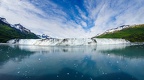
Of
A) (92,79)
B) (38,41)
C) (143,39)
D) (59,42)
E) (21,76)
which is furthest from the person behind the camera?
(143,39)

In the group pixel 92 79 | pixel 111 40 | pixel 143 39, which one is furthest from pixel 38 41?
pixel 92 79

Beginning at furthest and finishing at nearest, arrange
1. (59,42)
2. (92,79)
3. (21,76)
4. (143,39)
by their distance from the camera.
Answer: (143,39) → (59,42) → (21,76) → (92,79)

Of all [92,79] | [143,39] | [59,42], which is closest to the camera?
[92,79]

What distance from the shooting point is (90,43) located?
95.7 meters

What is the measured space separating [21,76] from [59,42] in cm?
7547

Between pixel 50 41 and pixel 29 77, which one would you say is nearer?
pixel 29 77

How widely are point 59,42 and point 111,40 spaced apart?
32.0 m

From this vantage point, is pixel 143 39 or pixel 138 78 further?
pixel 143 39

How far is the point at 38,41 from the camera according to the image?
324 feet

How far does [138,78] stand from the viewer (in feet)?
50.5

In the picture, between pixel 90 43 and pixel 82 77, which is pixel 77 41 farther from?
pixel 82 77

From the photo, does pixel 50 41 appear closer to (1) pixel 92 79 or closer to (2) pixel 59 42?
(2) pixel 59 42

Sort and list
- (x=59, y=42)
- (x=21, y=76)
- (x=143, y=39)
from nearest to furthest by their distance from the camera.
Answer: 1. (x=21, y=76)
2. (x=59, y=42)
3. (x=143, y=39)

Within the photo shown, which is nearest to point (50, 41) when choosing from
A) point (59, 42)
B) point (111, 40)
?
point (59, 42)
